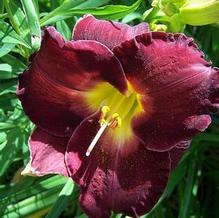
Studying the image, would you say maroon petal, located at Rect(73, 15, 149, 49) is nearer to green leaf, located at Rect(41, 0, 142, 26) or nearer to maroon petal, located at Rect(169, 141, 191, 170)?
green leaf, located at Rect(41, 0, 142, 26)

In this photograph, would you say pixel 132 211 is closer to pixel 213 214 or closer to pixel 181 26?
pixel 181 26

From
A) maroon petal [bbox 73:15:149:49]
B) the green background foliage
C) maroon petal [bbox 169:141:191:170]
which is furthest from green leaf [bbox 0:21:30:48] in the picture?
maroon petal [bbox 169:141:191:170]

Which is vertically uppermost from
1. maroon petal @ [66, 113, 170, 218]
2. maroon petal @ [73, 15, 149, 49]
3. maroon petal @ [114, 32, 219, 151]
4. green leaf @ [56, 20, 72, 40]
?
maroon petal @ [73, 15, 149, 49]

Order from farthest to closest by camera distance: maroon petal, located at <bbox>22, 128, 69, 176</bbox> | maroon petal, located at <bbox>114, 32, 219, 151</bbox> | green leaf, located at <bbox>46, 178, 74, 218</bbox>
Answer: green leaf, located at <bbox>46, 178, 74, 218</bbox> → maroon petal, located at <bbox>22, 128, 69, 176</bbox> → maroon petal, located at <bbox>114, 32, 219, 151</bbox>

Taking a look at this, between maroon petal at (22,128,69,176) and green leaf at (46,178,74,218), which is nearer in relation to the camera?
maroon petal at (22,128,69,176)

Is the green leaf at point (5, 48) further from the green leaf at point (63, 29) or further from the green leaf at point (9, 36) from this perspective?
the green leaf at point (63, 29)

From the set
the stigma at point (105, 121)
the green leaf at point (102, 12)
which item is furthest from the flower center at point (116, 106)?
the green leaf at point (102, 12)

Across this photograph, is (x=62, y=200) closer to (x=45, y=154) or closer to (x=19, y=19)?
(x=45, y=154)

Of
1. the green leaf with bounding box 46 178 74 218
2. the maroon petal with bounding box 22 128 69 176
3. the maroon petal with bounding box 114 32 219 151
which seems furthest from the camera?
the green leaf with bounding box 46 178 74 218

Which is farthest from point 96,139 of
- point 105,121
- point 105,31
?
point 105,31
